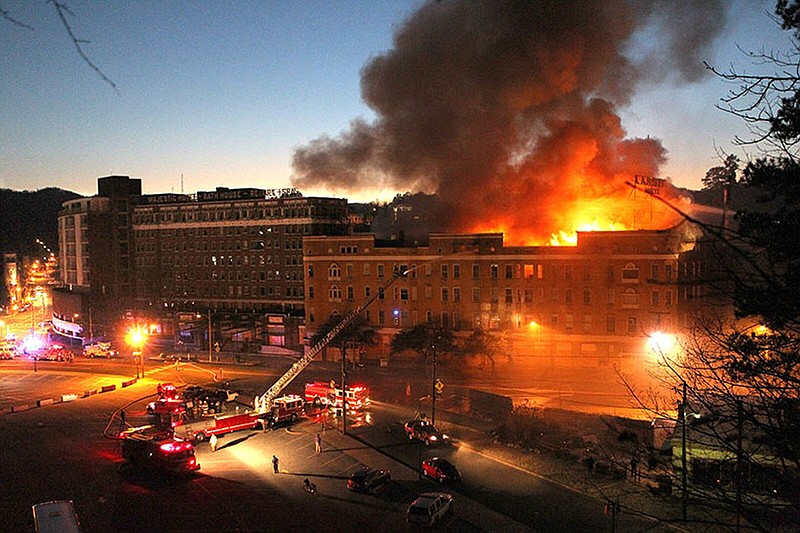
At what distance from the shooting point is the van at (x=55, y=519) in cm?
1211

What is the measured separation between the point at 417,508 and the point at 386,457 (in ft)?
19.1

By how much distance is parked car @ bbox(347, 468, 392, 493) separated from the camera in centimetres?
1927

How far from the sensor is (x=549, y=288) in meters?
39.6

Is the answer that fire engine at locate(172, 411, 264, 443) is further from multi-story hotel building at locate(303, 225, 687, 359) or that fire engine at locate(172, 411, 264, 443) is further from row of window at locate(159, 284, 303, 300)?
row of window at locate(159, 284, 303, 300)

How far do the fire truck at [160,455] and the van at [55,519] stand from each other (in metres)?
7.66

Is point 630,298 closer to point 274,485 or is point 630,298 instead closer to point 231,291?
point 274,485

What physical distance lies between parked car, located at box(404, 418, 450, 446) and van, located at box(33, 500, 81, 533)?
1290cm

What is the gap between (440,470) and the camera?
20.1 m

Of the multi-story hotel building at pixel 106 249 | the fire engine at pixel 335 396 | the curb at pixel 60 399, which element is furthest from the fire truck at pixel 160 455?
the multi-story hotel building at pixel 106 249

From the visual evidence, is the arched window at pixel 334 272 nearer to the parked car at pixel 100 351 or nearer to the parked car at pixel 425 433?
the parked car at pixel 100 351

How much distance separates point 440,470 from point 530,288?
21.5 metres

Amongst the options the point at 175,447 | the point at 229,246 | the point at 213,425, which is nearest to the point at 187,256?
the point at 229,246

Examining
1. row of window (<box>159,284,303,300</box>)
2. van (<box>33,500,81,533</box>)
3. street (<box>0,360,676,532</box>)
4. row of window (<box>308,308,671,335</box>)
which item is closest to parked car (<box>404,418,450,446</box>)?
street (<box>0,360,676,532</box>)

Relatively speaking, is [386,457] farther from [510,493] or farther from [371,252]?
[371,252]
